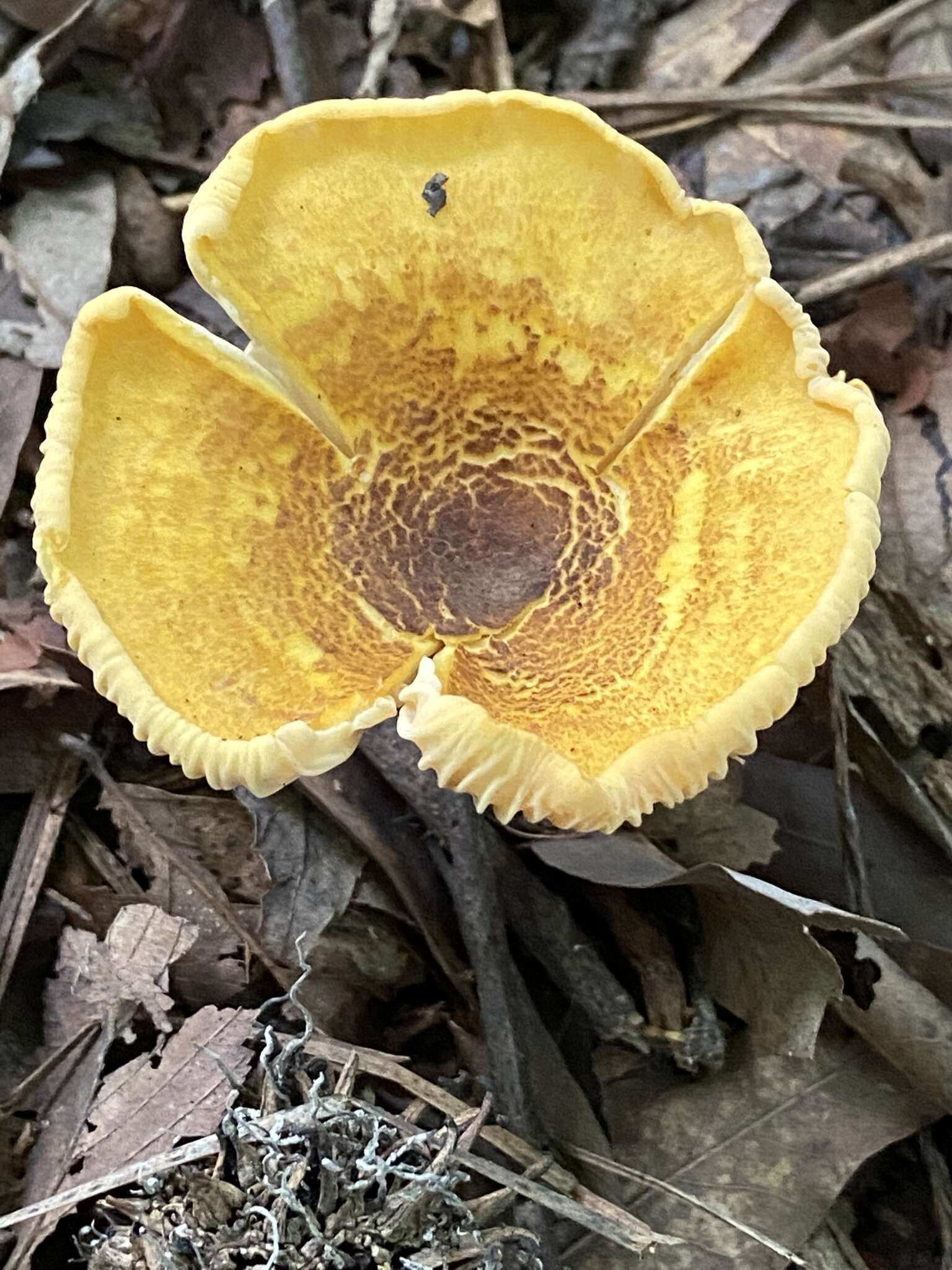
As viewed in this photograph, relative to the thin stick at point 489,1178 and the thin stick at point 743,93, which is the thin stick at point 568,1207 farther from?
the thin stick at point 743,93

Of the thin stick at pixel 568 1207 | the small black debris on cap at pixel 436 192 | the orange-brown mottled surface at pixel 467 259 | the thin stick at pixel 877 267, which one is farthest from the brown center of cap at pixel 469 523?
the thin stick at pixel 877 267

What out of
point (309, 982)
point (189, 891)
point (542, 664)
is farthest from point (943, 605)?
point (189, 891)

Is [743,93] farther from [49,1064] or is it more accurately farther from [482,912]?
[49,1064]

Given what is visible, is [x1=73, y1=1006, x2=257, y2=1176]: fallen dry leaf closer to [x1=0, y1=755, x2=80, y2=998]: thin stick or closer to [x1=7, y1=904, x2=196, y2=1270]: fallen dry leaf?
[x1=7, y1=904, x2=196, y2=1270]: fallen dry leaf

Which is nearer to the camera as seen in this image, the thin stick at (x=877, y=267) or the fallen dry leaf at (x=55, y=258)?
the fallen dry leaf at (x=55, y=258)

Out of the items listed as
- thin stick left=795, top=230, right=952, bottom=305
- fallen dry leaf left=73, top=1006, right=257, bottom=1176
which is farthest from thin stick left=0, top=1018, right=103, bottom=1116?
thin stick left=795, top=230, right=952, bottom=305

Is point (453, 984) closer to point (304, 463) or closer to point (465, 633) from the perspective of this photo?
point (465, 633)
